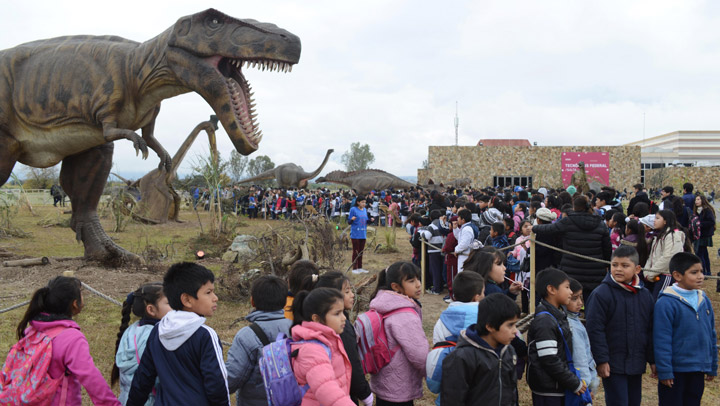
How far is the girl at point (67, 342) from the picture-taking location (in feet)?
8.34

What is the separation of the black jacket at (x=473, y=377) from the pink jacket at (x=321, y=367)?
18.0 inches

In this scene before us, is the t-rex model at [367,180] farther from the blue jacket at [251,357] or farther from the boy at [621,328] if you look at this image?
the blue jacket at [251,357]

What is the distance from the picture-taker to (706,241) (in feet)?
26.9

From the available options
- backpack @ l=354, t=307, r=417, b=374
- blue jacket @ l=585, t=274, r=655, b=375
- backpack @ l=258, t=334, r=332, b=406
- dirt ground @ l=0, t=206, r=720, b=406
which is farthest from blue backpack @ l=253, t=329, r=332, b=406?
blue jacket @ l=585, t=274, r=655, b=375

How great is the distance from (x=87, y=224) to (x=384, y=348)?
262 inches

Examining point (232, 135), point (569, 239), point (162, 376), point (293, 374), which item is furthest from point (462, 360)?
point (232, 135)

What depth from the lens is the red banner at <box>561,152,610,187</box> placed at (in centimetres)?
3456

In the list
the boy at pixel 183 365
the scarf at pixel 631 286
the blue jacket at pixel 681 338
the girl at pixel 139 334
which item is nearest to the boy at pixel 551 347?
the scarf at pixel 631 286

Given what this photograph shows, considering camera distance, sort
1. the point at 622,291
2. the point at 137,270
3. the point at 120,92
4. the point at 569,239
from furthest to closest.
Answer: the point at 137,270 → the point at 120,92 → the point at 569,239 → the point at 622,291

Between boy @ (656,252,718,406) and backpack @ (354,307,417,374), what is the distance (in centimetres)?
160

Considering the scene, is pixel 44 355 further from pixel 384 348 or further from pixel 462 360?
pixel 462 360

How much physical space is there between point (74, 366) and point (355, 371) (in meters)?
1.31

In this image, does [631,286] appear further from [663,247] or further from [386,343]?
[663,247]

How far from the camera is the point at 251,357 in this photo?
2699 mm
